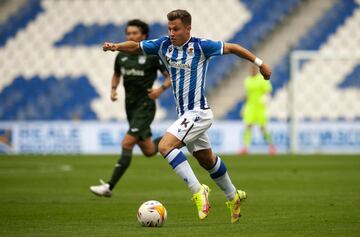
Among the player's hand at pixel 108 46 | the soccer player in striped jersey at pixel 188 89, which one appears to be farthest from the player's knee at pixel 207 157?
the player's hand at pixel 108 46

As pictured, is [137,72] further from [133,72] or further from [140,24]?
[140,24]

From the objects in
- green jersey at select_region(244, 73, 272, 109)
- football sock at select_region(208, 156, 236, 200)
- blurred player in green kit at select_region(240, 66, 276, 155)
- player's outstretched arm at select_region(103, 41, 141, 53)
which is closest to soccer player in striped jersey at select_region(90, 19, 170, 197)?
Result: player's outstretched arm at select_region(103, 41, 141, 53)

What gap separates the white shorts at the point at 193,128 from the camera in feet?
26.9

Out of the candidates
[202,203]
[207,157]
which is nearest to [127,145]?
[207,157]

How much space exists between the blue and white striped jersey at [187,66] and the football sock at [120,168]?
315cm

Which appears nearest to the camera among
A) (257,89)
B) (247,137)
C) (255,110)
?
(247,137)

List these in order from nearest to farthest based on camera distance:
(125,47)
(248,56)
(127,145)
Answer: (248,56), (125,47), (127,145)

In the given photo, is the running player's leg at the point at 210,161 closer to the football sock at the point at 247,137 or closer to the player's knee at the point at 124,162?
the player's knee at the point at 124,162

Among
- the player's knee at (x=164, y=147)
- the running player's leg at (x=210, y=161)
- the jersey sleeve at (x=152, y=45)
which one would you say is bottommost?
the running player's leg at (x=210, y=161)

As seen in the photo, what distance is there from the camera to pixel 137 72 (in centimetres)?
1207

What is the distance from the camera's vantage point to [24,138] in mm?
23016

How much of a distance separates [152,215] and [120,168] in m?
3.79

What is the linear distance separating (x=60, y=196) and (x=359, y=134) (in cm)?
1316

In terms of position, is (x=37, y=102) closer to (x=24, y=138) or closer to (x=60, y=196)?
(x=24, y=138)
